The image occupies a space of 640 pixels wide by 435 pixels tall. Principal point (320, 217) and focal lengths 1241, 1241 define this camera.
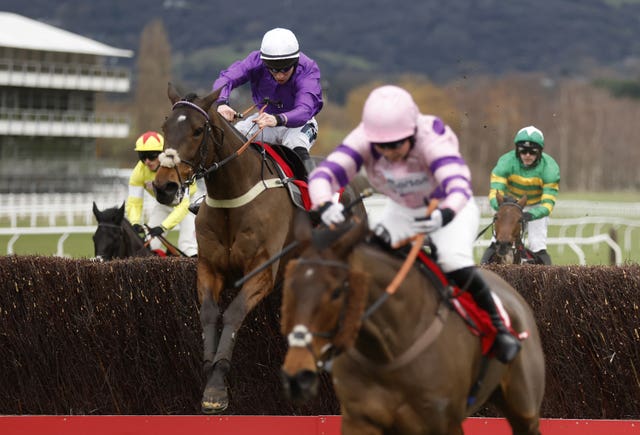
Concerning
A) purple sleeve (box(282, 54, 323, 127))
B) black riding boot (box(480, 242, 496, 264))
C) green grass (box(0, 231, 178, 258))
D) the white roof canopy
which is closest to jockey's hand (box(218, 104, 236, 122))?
purple sleeve (box(282, 54, 323, 127))

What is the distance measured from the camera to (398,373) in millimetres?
4887

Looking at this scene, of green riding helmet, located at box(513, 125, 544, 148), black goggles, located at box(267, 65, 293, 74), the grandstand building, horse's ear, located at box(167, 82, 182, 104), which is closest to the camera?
horse's ear, located at box(167, 82, 182, 104)

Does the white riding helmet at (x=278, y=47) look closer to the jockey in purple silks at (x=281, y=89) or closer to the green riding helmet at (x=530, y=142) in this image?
the jockey in purple silks at (x=281, y=89)

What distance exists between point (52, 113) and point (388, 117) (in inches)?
2139

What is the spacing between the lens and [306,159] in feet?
26.3

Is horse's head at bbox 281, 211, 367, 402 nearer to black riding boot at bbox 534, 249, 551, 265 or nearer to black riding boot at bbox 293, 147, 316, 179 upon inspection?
black riding boot at bbox 293, 147, 316, 179

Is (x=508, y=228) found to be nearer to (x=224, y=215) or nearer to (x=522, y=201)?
(x=522, y=201)

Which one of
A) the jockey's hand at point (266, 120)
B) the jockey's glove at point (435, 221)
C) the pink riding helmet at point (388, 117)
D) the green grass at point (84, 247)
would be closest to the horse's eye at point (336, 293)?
the jockey's glove at point (435, 221)

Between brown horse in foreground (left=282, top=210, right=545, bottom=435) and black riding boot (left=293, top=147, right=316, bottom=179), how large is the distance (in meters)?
2.69

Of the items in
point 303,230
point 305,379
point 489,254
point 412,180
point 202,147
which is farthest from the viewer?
point 489,254

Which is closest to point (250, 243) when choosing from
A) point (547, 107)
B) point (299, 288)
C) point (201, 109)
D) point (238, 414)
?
point (201, 109)

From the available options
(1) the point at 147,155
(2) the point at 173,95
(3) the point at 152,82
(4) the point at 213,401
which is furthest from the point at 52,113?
(4) the point at 213,401

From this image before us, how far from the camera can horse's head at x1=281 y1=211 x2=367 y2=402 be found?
14.0ft

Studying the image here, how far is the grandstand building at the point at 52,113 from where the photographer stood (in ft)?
181
